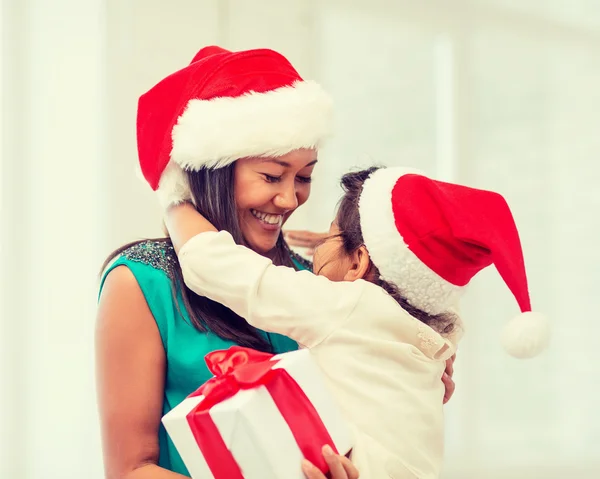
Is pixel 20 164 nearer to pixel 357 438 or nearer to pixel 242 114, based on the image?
pixel 242 114

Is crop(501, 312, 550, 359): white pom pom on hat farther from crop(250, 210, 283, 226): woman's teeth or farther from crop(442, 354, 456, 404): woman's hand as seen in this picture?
crop(250, 210, 283, 226): woman's teeth

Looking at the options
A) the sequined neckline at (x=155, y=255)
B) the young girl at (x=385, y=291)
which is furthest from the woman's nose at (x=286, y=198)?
the sequined neckline at (x=155, y=255)

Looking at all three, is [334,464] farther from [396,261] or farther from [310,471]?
[396,261]

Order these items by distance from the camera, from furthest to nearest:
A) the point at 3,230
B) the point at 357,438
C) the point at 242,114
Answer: the point at 3,230
the point at 242,114
the point at 357,438

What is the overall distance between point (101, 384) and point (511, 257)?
0.72 m

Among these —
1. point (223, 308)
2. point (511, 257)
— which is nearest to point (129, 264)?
point (223, 308)

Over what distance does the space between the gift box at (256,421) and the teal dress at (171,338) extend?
0.75 ft

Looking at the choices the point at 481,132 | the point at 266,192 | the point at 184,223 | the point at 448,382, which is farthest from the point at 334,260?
the point at 481,132

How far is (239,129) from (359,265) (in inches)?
13.0

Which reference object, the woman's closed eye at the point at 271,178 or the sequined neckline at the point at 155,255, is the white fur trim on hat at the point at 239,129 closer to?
the woman's closed eye at the point at 271,178

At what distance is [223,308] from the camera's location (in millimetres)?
1396

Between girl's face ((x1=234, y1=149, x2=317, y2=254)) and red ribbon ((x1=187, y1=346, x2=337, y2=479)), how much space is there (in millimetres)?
379

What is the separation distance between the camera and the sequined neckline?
4.37 feet

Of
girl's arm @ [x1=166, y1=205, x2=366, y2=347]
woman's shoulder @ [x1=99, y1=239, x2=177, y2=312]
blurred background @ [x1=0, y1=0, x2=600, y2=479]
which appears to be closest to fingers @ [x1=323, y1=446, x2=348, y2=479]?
girl's arm @ [x1=166, y1=205, x2=366, y2=347]
